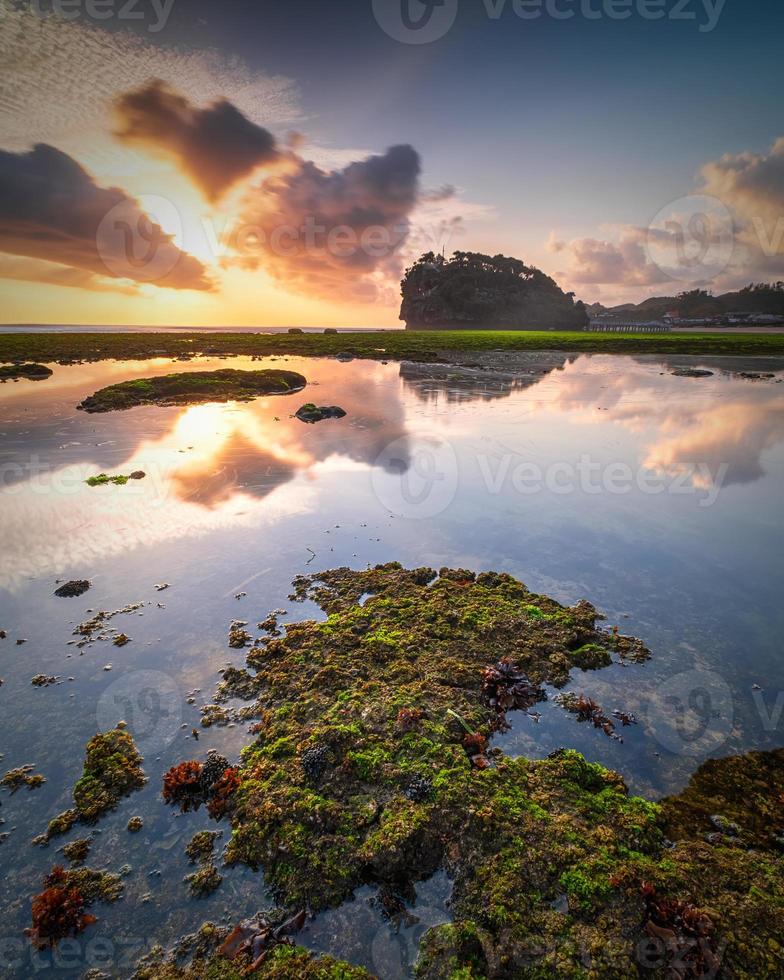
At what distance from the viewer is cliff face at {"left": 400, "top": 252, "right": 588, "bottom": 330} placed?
18794 centimetres

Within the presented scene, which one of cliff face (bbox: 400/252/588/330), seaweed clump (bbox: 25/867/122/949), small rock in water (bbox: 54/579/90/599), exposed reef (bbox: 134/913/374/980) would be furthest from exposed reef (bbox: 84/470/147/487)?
cliff face (bbox: 400/252/588/330)

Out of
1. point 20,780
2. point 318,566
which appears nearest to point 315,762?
point 20,780

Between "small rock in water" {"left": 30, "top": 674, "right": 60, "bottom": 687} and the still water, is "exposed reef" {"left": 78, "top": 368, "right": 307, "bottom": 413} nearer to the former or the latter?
the still water

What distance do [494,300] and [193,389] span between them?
182 meters

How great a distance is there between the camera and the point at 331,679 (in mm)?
6211

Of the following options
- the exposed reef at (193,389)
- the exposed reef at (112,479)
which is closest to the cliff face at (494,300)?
the exposed reef at (193,389)

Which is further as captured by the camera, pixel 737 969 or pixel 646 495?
pixel 646 495

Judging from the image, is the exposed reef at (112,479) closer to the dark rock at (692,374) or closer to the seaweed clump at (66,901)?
the seaweed clump at (66,901)

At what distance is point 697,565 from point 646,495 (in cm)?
419

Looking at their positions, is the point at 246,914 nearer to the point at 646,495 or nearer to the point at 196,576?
the point at 196,576

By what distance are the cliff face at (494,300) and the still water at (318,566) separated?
592 feet

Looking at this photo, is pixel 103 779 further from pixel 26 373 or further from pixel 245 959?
pixel 26 373

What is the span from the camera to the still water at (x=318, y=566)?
13.5ft

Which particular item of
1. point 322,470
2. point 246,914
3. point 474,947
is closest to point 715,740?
point 474,947
